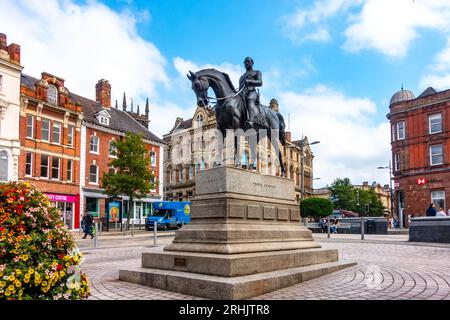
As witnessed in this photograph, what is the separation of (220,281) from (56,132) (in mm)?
35301

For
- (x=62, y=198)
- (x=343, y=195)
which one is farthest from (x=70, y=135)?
(x=343, y=195)

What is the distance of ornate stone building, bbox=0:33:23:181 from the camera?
32156mm

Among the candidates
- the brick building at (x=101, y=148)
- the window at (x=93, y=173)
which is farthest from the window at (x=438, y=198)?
the window at (x=93, y=173)

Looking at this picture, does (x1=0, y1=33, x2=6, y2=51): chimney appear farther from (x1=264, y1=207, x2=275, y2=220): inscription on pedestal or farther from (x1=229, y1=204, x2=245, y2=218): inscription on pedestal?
(x1=229, y1=204, x2=245, y2=218): inscription on pedestal

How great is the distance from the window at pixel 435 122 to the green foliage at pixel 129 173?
99.5ft

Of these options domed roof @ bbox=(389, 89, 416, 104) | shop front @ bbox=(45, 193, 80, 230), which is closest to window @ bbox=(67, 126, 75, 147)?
shop front @ bbox=(45, 193, 80, 230)

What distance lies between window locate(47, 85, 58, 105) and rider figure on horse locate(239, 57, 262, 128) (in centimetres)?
3192

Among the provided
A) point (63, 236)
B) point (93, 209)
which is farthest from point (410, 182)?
point (63, 236)

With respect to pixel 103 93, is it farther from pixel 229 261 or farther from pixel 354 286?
pixel 354 286

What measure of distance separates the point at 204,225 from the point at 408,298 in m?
4.07

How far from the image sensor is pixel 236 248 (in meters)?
7.45

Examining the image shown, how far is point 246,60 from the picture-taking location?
10320 millimetres
